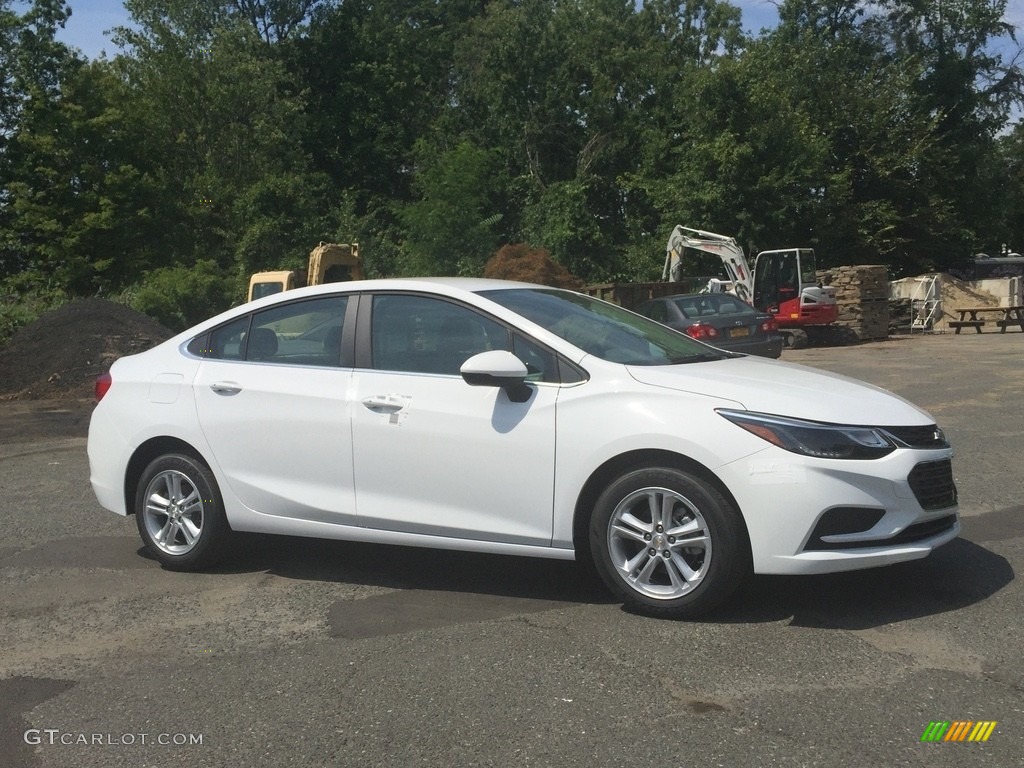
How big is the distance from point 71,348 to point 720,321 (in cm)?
1130

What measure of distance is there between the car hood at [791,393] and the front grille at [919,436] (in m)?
0.03

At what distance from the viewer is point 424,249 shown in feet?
126

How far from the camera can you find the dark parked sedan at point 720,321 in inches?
805

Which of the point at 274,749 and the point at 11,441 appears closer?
the point at 274,749

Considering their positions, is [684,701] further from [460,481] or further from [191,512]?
[191,512]

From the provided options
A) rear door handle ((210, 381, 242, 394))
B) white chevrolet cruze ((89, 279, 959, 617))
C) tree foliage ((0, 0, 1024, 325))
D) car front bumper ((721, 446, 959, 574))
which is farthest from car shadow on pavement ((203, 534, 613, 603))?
tree foliage ((0, 0, 1024, 325))

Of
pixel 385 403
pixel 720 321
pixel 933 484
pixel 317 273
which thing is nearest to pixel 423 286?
pixel 385 403

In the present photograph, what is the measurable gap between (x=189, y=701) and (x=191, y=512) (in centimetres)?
208

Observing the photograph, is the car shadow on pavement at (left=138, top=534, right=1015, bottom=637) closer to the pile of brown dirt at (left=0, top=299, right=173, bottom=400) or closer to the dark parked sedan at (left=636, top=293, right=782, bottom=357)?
the pile of brown dirt at (left=0, top=299, right=173, bottom=400)

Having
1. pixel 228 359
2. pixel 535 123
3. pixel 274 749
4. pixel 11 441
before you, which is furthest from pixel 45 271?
pixel 274 749

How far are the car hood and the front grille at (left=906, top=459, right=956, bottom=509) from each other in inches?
8.5

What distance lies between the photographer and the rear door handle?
6297 millimetres
